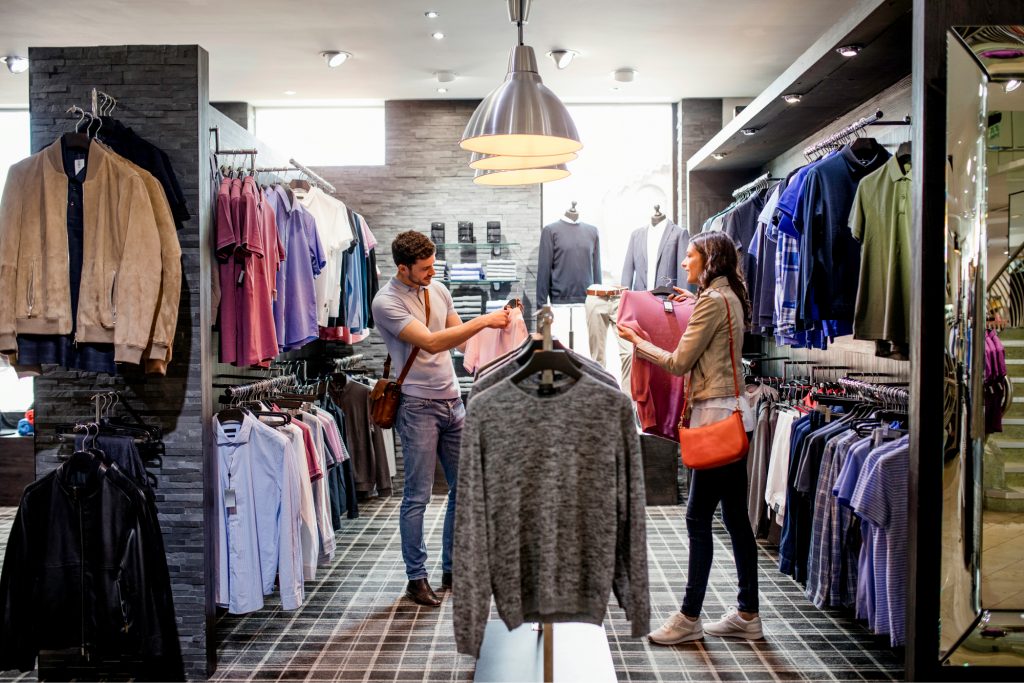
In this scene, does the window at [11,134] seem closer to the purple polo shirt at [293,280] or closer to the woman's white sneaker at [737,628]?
the purple polo shirt at [293,280]

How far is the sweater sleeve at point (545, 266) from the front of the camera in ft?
21.8

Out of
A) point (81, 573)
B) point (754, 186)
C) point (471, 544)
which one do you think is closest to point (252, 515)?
point (81, 573)

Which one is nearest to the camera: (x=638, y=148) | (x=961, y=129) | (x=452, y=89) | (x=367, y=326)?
(x=961, y=129)

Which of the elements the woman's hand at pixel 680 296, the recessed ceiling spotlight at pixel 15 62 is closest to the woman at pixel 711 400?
the woman's hand at pixel 680 296

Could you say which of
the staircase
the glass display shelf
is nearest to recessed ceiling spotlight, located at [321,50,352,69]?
the glass display shelf

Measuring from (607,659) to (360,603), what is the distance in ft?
6.49

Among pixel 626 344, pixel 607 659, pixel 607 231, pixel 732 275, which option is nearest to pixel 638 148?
pixel 607 231

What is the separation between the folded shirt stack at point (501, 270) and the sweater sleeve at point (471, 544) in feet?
16.1

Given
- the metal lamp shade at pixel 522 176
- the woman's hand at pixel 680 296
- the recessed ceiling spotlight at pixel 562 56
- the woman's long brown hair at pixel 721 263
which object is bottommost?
the woman's hand at pixel 680 296

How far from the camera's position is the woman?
131 inches

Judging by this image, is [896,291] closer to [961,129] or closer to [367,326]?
[961,129]

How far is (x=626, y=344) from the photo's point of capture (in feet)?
17.5

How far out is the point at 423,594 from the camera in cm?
398

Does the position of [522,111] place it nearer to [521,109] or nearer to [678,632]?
[521,109]
